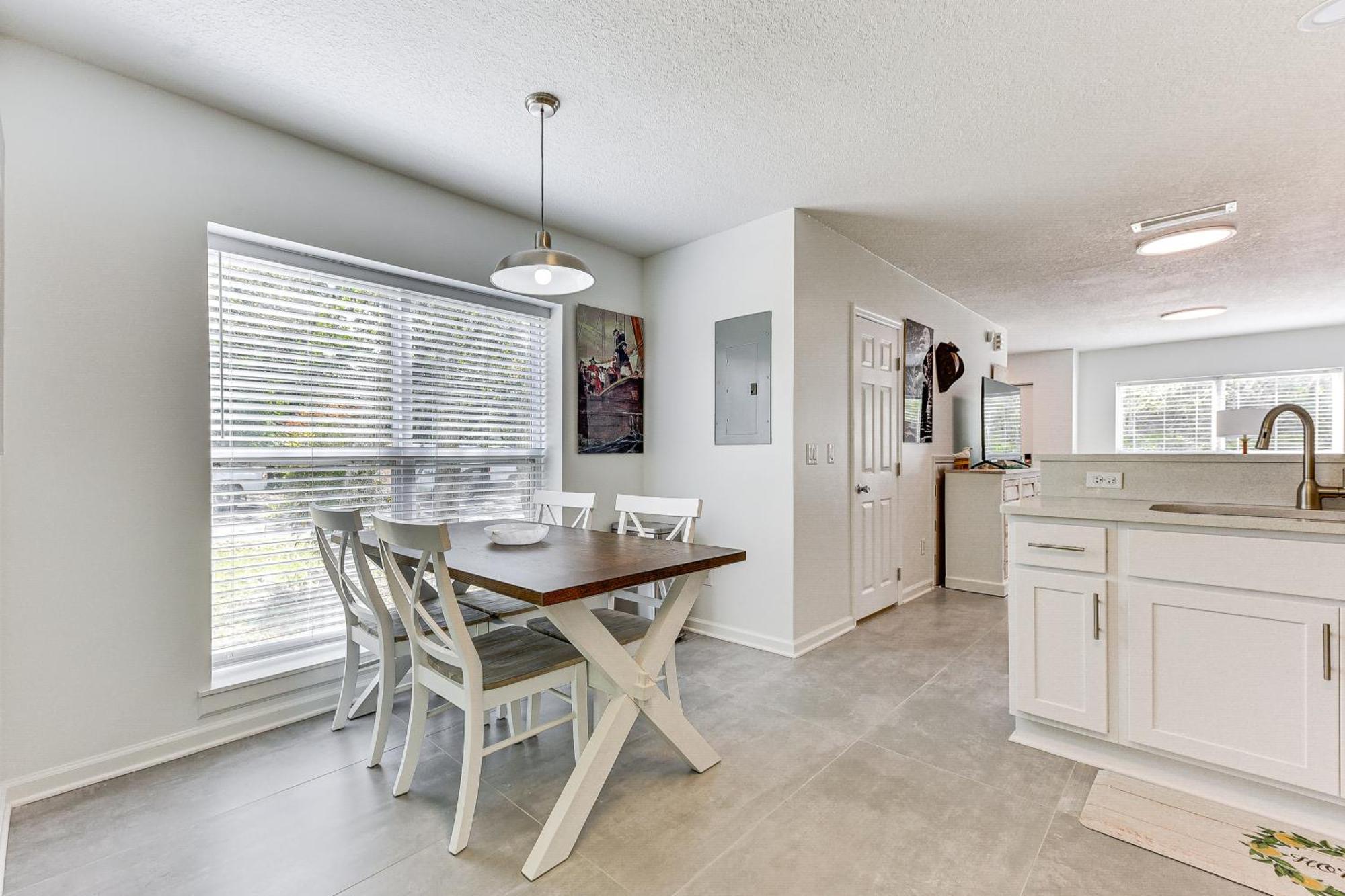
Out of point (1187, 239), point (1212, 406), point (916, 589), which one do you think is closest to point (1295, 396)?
point (1212, 406)

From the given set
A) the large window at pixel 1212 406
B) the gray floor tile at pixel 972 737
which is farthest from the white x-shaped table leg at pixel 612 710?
the large window at pixel 1212 406

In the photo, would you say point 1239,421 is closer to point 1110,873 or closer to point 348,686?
point 1110,873

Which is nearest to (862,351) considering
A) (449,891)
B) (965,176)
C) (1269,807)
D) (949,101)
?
(965,176)

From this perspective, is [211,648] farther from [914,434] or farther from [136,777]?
[914,434]

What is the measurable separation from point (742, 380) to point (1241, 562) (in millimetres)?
2278

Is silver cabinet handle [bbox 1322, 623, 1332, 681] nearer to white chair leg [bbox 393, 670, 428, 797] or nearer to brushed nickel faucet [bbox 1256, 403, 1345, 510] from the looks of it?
brushed nickel faucet [bbox 1256, 403, 1345, 510]

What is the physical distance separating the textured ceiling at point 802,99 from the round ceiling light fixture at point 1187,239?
0.34ft

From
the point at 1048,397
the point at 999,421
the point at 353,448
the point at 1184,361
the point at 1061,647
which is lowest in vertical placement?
the point at 1061,647

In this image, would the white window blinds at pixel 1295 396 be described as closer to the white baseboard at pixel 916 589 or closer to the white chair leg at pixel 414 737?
the white baseboard at pixel 916 589

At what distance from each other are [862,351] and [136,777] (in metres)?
4.05

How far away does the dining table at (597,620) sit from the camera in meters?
1.62

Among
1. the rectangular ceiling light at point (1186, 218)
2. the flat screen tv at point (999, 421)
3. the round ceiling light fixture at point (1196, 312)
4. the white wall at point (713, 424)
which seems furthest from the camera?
the flat screen tv at point (999, 421)

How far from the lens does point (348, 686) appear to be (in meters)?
2.34

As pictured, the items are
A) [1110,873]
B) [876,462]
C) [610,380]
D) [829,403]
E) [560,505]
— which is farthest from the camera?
[876,462]
